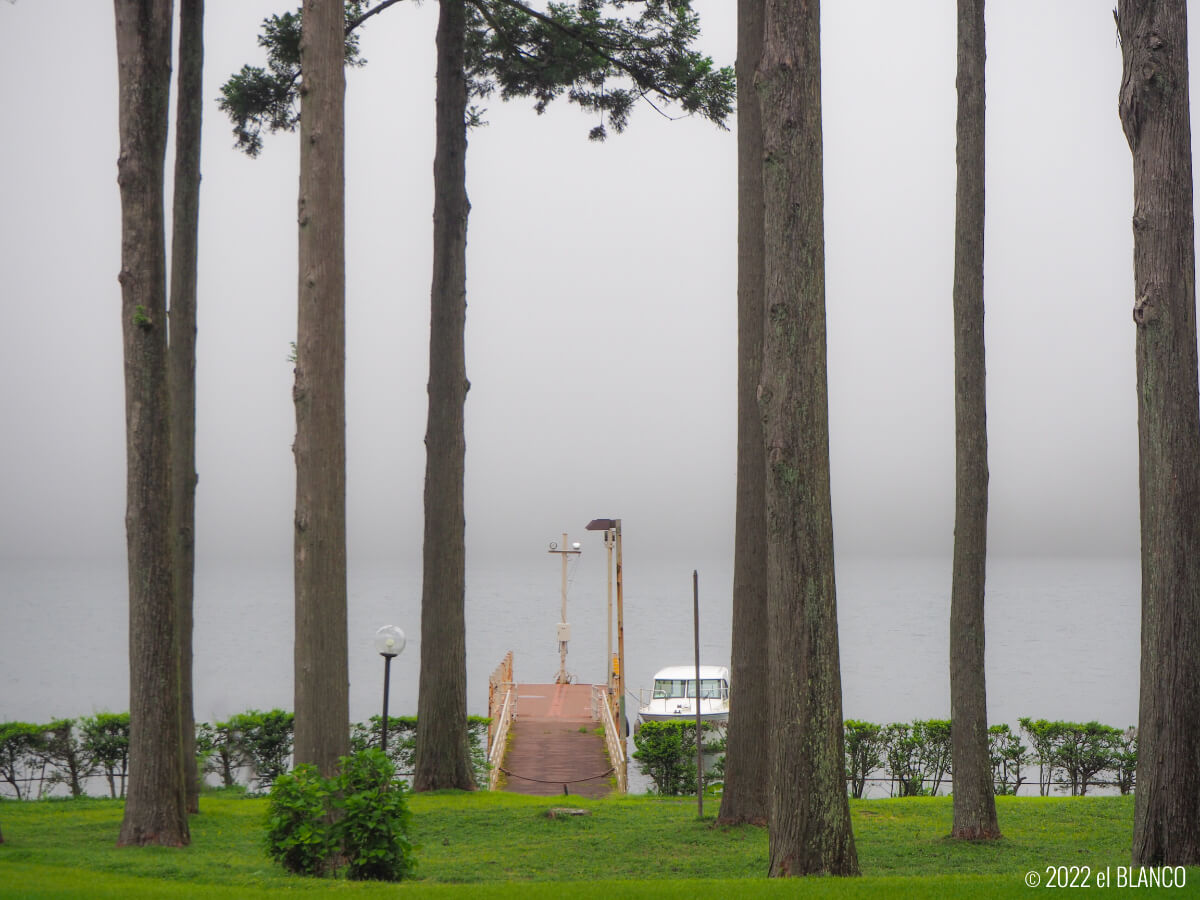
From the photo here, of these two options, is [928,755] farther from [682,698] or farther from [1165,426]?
[682,698]

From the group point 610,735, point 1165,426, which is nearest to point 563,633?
point 610,735

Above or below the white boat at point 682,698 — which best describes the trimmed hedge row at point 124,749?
above

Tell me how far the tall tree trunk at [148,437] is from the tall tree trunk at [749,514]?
5.16 meters

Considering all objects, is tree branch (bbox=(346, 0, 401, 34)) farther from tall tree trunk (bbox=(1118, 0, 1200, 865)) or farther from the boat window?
the boat window

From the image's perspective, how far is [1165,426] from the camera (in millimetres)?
6910

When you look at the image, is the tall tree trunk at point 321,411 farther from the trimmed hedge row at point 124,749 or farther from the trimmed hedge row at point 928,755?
the trimmed hedge row at point 928,755

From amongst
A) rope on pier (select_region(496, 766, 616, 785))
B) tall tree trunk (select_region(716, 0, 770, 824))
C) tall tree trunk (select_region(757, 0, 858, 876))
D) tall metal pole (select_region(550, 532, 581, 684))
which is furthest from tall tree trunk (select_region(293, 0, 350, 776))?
tall metal pole (select_region(550, 532, 581, 684))

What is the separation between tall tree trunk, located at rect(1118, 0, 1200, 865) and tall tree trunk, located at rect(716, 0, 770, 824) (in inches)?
146

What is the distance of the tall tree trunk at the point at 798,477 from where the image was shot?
680cm

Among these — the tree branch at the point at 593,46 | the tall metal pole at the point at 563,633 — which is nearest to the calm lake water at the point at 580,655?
the tall metal pole at the point at 563,633

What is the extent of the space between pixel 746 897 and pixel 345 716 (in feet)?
10.4

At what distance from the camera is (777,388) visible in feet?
23.3

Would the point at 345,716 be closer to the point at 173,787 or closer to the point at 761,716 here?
the point at 173,787

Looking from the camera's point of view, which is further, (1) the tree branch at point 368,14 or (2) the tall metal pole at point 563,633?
(2) the tall metal pole at point 563,633
